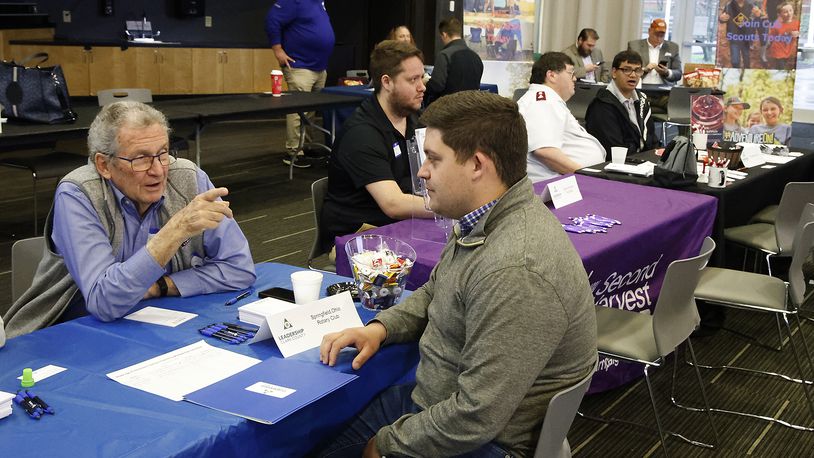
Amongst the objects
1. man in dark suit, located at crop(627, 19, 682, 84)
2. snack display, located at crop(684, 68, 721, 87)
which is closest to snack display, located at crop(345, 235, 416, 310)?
snack display, located at crop(684, 68, 721, 87)

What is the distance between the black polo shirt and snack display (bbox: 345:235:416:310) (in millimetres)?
1065

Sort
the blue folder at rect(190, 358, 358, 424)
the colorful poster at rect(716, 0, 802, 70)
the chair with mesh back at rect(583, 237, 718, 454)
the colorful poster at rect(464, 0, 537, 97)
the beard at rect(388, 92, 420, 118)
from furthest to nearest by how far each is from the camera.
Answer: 1. the colorful poster at rect(464, 0, 537, 97)
2. the colorful poster at rect(716, 0, 802, 70)
3. the beard at rect(388, 92, 420, 118)
4. the chair with mesh back at rect(583, 237, 718, 454)
5. the blue folder at rect(190, 358, 358, 424)

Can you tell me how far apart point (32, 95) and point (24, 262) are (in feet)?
8.98

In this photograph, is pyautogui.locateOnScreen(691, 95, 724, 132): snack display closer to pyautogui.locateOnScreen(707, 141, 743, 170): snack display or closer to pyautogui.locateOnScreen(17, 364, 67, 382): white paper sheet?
pyautogui.locateOnScreen(707, 141, 743, 170): snack display

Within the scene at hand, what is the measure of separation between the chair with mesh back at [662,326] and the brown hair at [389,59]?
126cm

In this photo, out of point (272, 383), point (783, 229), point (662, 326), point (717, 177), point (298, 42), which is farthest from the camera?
point (298, 42)

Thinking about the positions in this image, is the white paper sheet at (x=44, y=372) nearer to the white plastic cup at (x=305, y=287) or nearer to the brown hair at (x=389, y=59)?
the white plastic cup at (x=305, y=287)

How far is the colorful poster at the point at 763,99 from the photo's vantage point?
6.20m

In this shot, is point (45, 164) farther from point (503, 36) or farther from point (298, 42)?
point (503, 36)

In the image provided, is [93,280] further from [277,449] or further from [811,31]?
[811,31]

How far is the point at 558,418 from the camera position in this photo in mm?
1607

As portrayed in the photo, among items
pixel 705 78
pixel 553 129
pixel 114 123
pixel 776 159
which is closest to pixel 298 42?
pixel 705 78

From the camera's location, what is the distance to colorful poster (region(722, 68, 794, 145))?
6.20 meters

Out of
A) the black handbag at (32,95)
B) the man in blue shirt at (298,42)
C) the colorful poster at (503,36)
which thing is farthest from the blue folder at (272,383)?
the colorful poster at (503,36)
